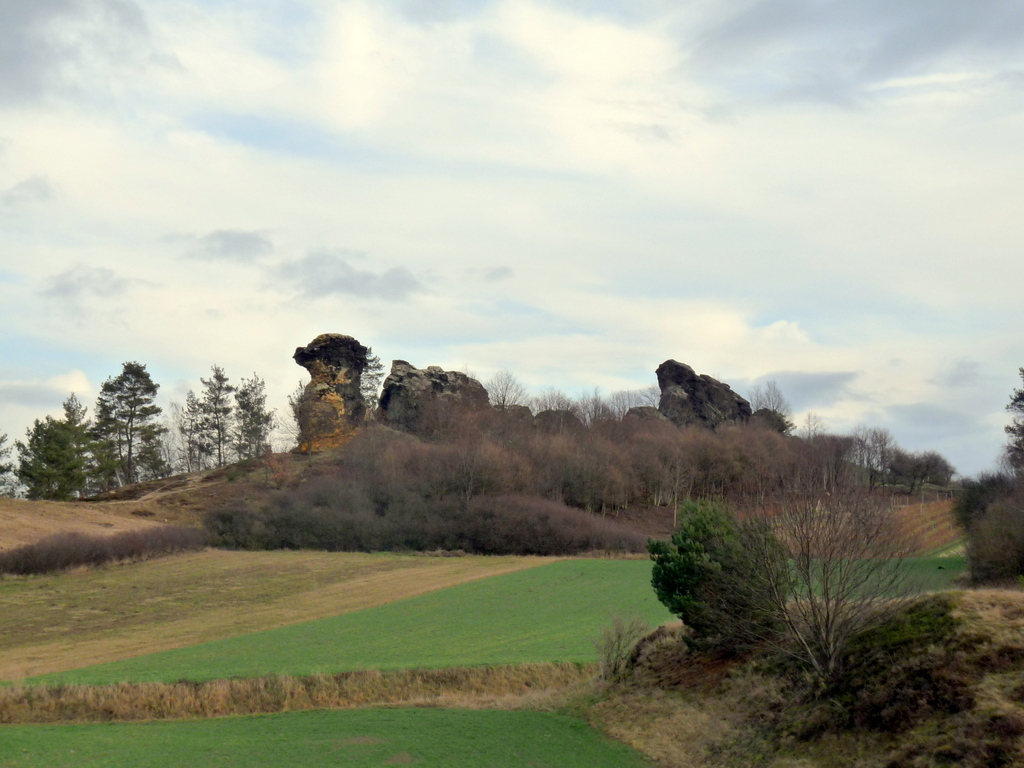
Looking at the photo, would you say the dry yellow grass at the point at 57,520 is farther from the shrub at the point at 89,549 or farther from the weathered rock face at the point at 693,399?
the weathered rock face at the point at 693,399

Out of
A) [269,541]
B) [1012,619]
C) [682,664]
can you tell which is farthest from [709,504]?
[269,541]

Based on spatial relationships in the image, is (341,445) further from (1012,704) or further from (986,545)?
(1012,704)

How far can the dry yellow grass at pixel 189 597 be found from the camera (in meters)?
31.7

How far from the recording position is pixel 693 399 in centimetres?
12281

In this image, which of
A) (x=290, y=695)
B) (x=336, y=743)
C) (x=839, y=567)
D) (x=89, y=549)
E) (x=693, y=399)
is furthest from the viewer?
(x=693, y=399)

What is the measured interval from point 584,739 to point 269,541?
49.9 m

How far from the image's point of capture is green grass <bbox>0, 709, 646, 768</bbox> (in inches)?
607

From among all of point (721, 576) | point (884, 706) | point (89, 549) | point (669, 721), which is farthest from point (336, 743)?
point (89, 549)

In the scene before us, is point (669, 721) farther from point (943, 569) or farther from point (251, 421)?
point (251, 421)

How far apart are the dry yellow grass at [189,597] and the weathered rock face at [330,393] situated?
31.8 m

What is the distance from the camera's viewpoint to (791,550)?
1516 cm

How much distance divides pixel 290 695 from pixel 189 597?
833 inches

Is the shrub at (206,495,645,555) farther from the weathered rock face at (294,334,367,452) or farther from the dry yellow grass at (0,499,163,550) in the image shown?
the weathered rock face at (294,334,367,452)

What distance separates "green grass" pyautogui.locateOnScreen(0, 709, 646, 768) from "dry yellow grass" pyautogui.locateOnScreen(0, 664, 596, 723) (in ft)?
6.93
